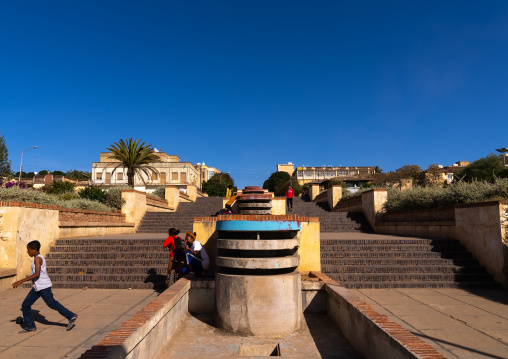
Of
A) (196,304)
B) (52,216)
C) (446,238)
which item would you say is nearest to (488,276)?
(446,238)

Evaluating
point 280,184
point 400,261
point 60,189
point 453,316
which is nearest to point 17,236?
point 453,316

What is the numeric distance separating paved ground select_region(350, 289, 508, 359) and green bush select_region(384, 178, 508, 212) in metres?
3.55

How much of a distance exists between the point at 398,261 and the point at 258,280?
18.2 ft

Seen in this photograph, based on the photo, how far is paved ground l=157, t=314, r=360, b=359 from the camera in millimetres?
4027

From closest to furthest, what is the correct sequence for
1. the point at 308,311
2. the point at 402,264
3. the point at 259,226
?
the point at 259,226, the point at 308,311, the point at 402,264

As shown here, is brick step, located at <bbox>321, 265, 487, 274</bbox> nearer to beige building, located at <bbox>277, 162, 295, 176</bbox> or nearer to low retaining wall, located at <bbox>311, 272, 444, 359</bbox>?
low retaining wall, located at <bbox>311, 272, 444, 359</bbox>

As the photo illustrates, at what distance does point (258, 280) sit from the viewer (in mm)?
4547

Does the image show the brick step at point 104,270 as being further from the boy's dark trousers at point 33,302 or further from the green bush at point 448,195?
the green bush at point 448,195

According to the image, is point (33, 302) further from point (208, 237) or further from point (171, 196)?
point (171, 196)

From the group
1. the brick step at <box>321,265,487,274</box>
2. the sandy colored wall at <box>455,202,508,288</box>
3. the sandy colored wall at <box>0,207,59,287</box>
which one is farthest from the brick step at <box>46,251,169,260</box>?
the sandy colored wall at <box>455,202,508,288</box>

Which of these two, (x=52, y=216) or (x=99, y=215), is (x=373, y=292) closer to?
(x=52, y=216)

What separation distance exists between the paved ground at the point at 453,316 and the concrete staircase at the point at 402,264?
1.38ft

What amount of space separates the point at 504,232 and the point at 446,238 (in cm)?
242

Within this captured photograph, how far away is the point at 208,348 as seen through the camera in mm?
4203
